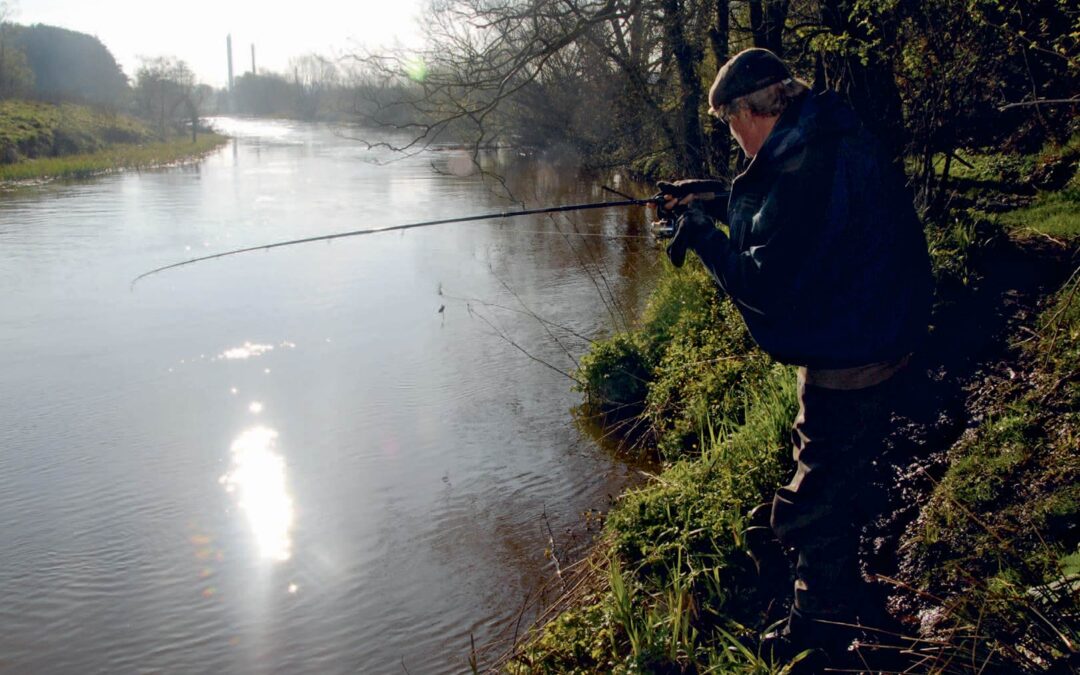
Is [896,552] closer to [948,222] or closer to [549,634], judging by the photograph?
[549,634]

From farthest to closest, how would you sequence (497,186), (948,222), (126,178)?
(126,178), (497,186), (948,222)

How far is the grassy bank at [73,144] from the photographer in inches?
925

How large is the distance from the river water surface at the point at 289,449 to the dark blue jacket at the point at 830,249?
7.26ft

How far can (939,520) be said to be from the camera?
131 inches

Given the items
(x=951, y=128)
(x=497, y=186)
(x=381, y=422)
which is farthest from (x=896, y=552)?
(x=497, y=186)

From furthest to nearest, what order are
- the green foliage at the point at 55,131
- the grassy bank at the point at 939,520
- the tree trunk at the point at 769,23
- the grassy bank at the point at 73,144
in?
the green foliage at the point at 55,131 → the grassy bank at the point at 73,144 → the tree trunk at the point at 769,23 → the grassy bank at the point at 939,520

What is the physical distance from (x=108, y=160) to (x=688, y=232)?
2807 cm

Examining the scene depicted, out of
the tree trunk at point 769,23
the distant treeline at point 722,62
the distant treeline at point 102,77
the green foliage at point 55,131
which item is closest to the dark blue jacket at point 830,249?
the distant treeline at point 722,62

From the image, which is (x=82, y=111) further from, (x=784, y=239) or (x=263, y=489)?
(x=784, y=239)

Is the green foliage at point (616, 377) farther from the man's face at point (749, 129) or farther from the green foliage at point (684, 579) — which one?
the man's face at point (749, 129)

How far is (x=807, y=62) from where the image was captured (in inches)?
290

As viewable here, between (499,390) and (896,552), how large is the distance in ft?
13.7

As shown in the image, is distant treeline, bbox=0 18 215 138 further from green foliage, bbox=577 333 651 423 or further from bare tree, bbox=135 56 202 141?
green foliage, bbox=577 333 651 423

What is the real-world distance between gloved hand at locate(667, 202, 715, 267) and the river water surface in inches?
82.1
